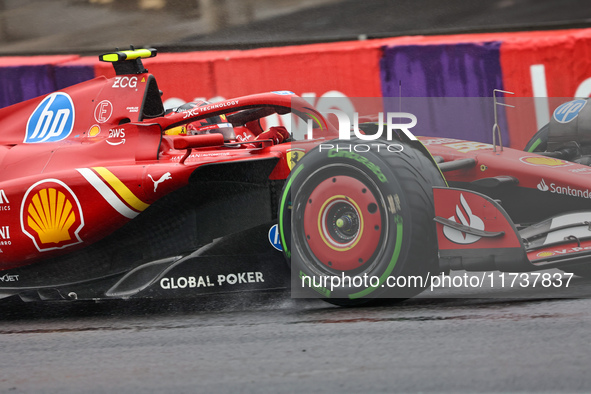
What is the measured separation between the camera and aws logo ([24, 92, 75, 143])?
518 centimetres

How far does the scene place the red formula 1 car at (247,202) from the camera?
3811 mm

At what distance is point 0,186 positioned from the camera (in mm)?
4727

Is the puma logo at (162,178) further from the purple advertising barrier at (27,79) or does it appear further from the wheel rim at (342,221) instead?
the purple advertising barrier at (27,79)

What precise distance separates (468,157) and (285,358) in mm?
1460

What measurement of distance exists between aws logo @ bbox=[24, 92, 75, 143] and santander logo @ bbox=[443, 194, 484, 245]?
257 cm

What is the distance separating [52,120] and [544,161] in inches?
120

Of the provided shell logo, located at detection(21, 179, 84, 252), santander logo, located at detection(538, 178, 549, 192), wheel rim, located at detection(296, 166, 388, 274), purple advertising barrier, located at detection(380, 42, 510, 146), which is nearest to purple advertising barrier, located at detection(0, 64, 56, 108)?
purple advertising barrier, located at detection(380, 42, 510, 146)

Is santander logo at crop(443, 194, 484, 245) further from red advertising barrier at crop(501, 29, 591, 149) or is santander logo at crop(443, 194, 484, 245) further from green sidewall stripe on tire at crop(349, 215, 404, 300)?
red advertising barrier at crop(501, 29, 591, 149)

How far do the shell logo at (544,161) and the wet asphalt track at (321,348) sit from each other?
22.6 inches

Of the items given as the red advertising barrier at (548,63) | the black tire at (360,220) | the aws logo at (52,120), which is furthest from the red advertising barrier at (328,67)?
the black tire at (360,220)

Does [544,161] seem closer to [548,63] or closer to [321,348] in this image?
[321,348]

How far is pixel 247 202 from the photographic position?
4.35 metres

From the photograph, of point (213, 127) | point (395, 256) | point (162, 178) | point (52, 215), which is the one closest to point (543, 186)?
point (395, 256)

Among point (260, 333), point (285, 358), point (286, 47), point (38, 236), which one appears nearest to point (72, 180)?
point (38, 236)
